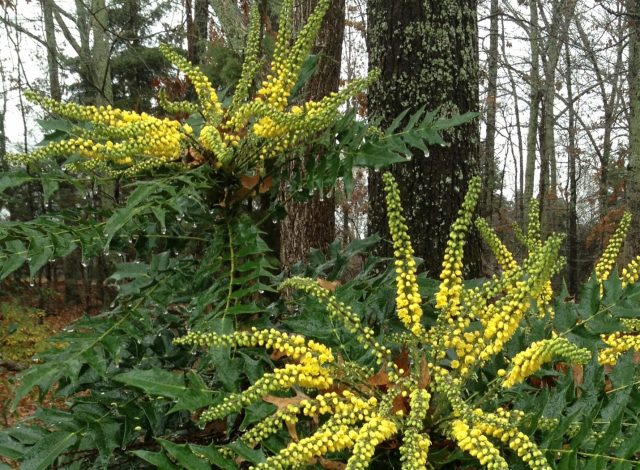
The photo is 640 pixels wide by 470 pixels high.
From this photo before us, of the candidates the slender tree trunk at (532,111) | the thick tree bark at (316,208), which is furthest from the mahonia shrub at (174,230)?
the slender tree trunk at (532,111)

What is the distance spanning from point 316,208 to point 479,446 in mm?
3924

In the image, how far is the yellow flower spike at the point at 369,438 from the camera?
1.09 meters

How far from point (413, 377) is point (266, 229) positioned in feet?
2.81

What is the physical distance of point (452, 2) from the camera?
9.58 feet

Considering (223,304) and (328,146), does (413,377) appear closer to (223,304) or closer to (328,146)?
(223,304)

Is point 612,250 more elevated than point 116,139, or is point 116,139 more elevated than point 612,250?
point 116,139

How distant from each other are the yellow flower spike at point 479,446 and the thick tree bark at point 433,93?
5.85ft

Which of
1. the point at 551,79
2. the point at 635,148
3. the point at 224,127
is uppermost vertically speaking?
the point at 551,79

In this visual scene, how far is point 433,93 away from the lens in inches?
115

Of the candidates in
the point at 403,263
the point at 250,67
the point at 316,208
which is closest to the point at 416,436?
the point at 403,263

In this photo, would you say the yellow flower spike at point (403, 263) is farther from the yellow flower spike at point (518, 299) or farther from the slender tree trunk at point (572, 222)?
the slender tree trunk at point (572, 222)

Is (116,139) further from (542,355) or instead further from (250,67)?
(542,355)

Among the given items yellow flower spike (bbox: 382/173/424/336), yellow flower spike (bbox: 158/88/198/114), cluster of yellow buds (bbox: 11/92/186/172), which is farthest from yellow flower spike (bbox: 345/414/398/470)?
yellow flower spike (bbox: 158/88/198/114)

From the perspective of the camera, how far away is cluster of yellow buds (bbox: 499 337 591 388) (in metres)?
1.18
